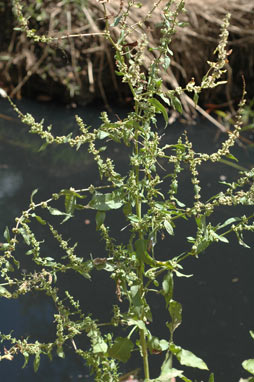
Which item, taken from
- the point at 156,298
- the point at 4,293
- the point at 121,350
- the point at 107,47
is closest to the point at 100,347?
the point at 121,350

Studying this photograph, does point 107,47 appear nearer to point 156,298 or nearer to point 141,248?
point 156,298

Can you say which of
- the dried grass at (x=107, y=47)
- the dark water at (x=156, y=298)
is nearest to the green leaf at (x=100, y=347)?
the dark water at (x=156, y=298)

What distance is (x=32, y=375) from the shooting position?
1524 millimetres

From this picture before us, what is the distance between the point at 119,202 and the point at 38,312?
32.5 inches

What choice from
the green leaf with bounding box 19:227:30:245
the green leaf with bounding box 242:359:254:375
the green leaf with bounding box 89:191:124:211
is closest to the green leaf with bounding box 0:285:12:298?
the green leaf with bounding box 19:227:30:245

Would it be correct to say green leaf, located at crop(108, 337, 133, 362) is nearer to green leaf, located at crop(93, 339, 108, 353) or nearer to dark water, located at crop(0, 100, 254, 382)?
green leaf, located at crop(93, 339, 108, 353)

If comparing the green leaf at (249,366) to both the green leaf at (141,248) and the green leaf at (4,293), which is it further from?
the green leaf at (4,293)

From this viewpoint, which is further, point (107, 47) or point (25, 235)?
point (107, 47)

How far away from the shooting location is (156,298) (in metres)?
1.77

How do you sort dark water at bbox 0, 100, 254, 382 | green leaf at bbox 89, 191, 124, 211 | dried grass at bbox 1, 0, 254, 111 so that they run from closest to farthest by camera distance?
green leaf at bbox 89, 191, 124, 211 < dark water at bbox 0, 100, 254, 382 < dried grass at bbox 1, 0, 254, 111

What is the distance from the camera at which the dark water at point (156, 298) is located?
1560 mm

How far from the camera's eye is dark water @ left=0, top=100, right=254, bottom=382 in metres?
1.56

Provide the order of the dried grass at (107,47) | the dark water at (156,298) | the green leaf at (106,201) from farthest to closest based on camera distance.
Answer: the dried grass at (107,47)
the dark water at (156,298)
the green leaf at (106,201)

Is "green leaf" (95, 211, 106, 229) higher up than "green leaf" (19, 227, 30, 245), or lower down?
higher up
